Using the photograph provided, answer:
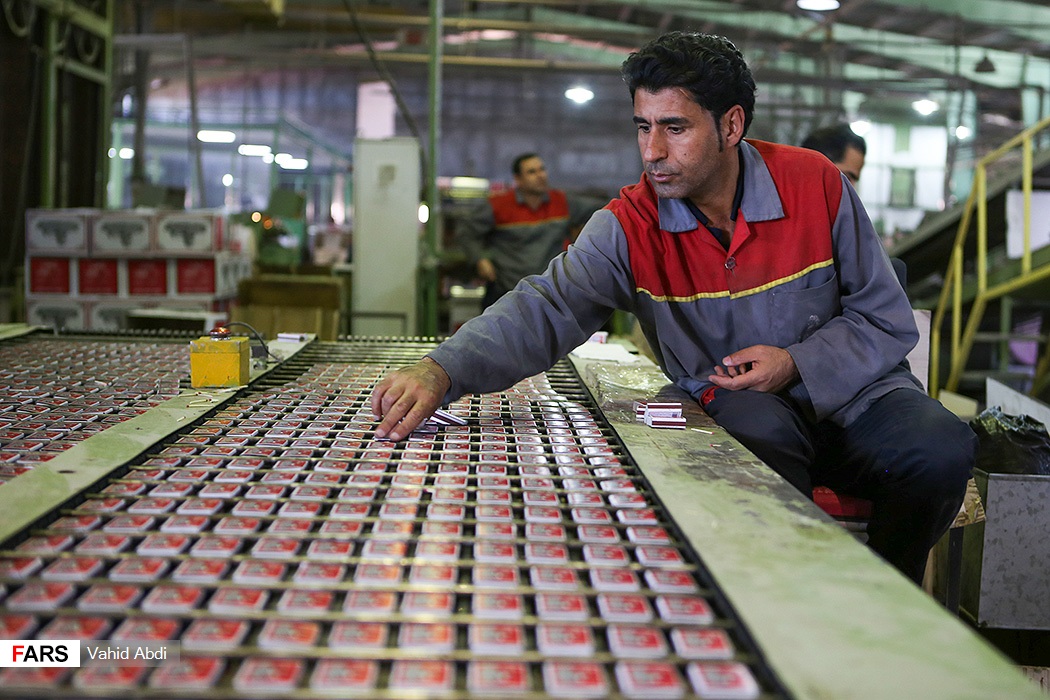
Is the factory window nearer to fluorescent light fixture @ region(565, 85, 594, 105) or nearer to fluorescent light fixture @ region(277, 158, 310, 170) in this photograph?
fluorescent light fixture @ region(565, 85, 594, 105)

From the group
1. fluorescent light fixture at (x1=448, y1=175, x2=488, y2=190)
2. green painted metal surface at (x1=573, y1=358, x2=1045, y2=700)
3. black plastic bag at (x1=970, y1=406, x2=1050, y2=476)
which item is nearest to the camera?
green painted metal surface at (x1=573, y1=358, x2=1045, y2=700)

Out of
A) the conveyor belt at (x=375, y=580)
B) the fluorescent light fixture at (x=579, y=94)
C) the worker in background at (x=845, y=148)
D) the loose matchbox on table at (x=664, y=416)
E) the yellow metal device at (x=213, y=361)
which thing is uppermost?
the fluorescent light fixture at (x=579, y=94)

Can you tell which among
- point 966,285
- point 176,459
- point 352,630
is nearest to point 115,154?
point 966,285

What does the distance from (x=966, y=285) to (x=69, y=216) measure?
587 centimetres

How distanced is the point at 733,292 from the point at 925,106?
32.5ft

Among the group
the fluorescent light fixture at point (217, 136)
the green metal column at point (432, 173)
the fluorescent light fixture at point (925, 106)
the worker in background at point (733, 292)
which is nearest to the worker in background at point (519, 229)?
the green metal column at point (432, 173)

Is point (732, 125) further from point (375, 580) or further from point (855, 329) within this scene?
point (375, 580)

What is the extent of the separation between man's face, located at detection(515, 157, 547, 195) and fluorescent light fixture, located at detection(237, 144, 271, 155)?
264 inches

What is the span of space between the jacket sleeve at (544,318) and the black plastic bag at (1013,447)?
3.76 feet

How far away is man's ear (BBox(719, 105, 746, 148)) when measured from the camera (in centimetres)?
196

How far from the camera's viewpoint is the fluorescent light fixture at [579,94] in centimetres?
1148

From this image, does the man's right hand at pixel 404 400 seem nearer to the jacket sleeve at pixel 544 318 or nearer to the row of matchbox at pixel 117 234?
the jacket sleeve at pixel 544 318

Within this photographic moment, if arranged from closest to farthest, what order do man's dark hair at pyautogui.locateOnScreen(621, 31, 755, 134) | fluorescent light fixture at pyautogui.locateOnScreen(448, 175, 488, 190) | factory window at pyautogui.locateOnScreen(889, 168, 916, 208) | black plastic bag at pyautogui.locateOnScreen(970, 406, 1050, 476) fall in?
man's dark hair at pyautogui.locateOnScreen(621, 31, 755, 134) → black plastic bag at pyautogui.locateOnScreen(970, 406, 1050, 476) → fluorescent light fixture at pyautogui.locateOnScreen(448, 175, 488, 190) → factory window at pyautogui.locateOnScreen(889, 168, 916, 208)

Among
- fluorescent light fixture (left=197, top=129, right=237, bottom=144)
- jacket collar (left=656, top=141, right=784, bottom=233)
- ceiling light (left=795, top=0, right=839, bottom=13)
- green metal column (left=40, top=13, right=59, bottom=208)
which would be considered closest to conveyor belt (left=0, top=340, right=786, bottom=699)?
jacket collar (left=656, top=141, right=784, bottom=233)
